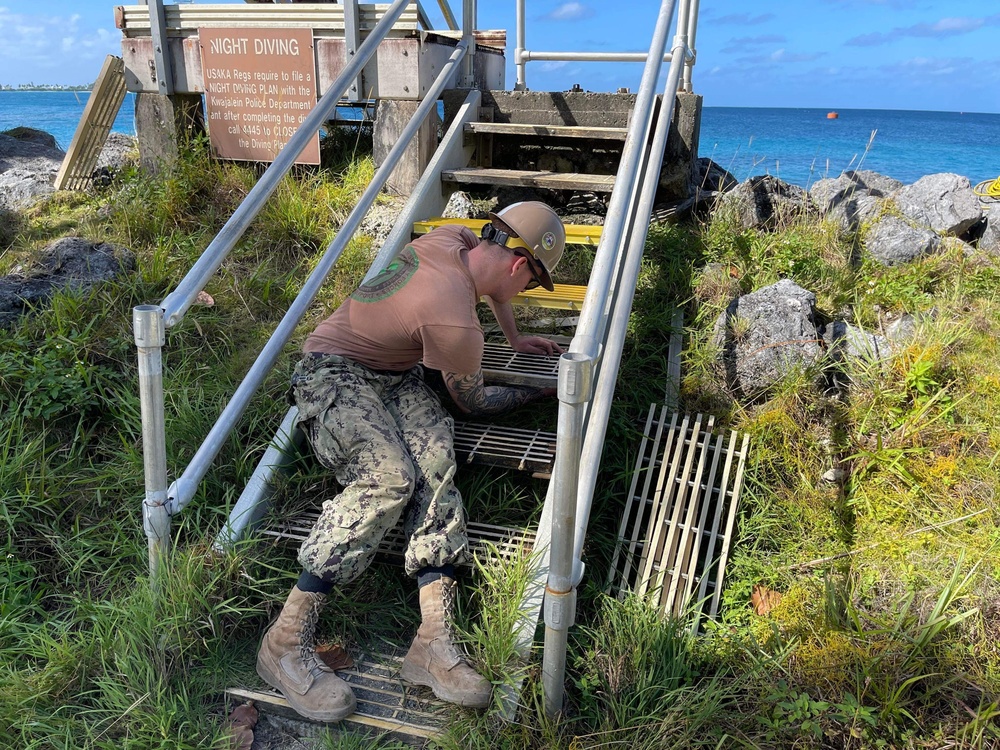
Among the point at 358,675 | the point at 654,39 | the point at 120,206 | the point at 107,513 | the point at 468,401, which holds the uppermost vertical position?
the point at 654,39

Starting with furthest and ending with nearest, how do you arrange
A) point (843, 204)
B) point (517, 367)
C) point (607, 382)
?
point (843, 204) → point (517, 367) → point (607, 382)

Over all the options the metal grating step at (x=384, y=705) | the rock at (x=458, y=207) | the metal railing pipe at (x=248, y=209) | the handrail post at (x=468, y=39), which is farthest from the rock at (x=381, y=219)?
the metal grating step at (x=384, y=705)

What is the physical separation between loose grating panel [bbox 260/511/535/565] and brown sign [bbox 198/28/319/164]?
321cm

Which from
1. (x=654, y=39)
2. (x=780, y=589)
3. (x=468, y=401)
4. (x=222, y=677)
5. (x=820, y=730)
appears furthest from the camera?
(x=654, y=39)

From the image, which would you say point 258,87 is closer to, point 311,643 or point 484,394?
point 484,394

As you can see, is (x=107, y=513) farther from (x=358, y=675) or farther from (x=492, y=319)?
(x=492, y=319)

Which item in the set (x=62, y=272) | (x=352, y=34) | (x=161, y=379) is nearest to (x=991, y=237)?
(x=352, y=34)

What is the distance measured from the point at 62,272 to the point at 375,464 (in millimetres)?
2853

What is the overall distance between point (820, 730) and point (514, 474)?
1512 millimetres

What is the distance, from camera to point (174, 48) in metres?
5.50

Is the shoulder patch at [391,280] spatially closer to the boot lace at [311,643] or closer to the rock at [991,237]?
the boot lace at [311,643]

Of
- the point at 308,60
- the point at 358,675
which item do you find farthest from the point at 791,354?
the point at 308,60

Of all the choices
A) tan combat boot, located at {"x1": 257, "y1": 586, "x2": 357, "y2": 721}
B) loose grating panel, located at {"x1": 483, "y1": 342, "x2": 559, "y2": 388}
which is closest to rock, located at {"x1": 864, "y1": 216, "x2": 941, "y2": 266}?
loose grating panel, located at {"x1": 483, "y1": 342, "x2": 559, "y2": 388}

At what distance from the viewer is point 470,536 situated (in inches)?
113
